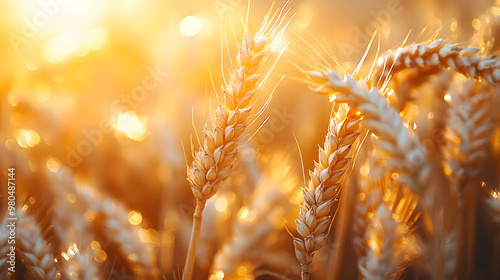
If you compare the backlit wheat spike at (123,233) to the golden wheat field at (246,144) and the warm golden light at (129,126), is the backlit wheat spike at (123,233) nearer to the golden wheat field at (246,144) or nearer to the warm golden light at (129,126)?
the golden wheat field at (246,144)

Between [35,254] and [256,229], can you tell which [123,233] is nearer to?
[35,254]

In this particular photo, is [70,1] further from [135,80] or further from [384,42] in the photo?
[384,42]

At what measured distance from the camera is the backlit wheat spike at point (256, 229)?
693 millimetres

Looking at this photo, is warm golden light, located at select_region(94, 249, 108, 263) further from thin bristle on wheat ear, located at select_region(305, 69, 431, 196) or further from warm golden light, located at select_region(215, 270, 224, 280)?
thin bristle on wheat ear, located at select_region(305, 69, 431, 196)

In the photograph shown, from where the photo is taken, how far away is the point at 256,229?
71cm

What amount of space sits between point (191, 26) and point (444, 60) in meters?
0.77

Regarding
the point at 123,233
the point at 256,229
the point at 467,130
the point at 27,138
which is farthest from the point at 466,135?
the point at 27,138

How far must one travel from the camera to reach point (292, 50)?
3.49 feet

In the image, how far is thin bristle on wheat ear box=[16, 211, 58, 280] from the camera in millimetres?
659

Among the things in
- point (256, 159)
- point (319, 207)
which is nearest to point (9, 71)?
point (256, 159)

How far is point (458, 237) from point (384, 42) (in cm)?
52

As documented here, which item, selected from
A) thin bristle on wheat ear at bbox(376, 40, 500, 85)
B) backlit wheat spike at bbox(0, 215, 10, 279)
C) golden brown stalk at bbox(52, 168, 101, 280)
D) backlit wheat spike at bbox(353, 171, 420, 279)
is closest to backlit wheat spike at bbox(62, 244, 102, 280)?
golden brown stalk at bbox(52, 168, 101, 280)

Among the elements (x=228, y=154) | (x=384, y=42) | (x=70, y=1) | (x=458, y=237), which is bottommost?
(x=228, y=154)

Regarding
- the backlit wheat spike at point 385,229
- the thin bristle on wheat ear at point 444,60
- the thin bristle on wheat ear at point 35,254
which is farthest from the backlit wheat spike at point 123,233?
the thin bristle on wheat ear at point 444,60
